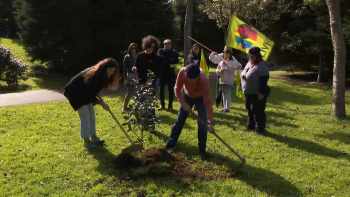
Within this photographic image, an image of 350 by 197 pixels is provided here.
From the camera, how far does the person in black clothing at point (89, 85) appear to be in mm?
5188

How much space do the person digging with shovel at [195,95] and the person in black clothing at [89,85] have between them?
104 cm

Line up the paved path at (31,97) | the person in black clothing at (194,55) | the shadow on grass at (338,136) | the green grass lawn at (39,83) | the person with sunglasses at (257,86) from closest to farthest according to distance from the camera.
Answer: the person with sunglasses at (257,86) < the shadow on grass at (338,136) < the person in black clothing at (194,55) < the paved path at (31,97) < the green grass lawn at (39,83)

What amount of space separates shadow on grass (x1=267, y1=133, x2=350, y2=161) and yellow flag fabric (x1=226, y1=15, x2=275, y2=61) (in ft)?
6.52

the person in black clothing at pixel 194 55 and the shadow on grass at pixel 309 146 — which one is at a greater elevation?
the person in black clothing at pixel 194 55

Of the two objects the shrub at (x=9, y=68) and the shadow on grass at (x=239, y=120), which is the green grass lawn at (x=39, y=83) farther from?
the shadow on grass at (x=239, y=120)

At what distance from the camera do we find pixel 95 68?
5.23m

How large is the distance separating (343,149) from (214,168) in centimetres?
274

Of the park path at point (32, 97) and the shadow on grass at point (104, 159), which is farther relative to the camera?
the park path at point (32, 97)

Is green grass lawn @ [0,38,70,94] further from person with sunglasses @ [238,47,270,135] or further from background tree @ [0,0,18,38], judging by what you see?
background tree @ [0,0,18,38]

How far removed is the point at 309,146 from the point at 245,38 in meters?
3.09

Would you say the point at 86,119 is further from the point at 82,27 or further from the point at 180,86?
the point at 82,27

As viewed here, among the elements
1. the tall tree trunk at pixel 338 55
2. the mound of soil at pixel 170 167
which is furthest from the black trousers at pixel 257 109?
the tall tree trunk at pixel 338 55

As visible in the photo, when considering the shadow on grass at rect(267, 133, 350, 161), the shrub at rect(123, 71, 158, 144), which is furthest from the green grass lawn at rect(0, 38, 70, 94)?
the shadow on grass at rect(267, 133, 350, 161)

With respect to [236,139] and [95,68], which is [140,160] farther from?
[236,139]
